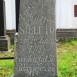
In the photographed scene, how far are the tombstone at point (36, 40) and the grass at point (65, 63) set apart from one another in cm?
92

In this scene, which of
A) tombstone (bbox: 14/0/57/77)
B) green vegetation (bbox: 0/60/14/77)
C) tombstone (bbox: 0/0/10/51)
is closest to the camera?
tombstone (bbox: 14/0/57/77)

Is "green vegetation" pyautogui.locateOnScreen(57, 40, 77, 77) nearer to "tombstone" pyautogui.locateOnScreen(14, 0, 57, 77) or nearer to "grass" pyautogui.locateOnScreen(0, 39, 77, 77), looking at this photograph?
"grass" pyautogui.locateOnScreen(0, 39, 77, 77)

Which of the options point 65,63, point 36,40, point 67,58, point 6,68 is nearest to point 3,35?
point 67,58

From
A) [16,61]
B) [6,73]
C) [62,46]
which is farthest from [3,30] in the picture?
[16,61]

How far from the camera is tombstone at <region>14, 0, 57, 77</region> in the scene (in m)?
6.40

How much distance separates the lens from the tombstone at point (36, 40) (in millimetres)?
6398

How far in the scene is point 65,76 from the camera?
7.62 meters

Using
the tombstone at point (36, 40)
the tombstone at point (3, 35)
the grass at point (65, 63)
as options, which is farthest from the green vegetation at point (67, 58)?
the tombstone at point (3, 35)

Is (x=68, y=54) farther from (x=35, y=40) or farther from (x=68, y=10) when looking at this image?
(x=35, y=40)

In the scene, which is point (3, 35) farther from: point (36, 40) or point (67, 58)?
point (36, 40)

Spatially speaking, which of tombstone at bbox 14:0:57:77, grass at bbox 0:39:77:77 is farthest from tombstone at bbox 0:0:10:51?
tombstone at bbox 14:0:57:77

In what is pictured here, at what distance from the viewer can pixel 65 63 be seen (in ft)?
27.9

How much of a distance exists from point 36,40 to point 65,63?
2.12 m

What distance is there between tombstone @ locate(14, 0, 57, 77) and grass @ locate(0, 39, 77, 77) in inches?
36.2
